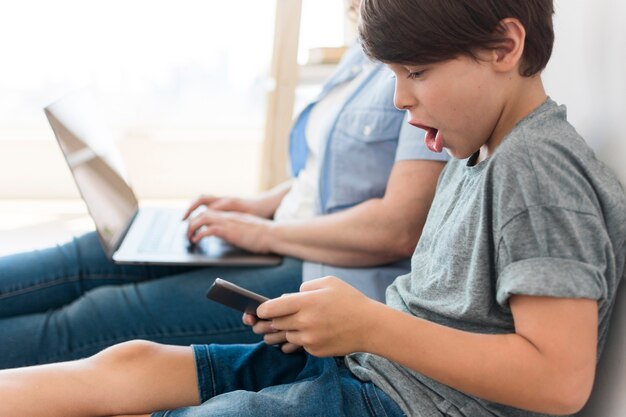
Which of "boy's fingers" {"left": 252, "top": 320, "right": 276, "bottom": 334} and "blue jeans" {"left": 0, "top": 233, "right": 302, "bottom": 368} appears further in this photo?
"blue jeans" {"left": 0, "top": 233, "right": 302, "bottom": 368}

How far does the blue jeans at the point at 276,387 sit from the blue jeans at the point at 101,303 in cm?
26

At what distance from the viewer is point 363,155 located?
134cm

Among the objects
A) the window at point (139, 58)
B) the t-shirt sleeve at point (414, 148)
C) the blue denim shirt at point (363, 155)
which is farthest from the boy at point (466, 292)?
the window at point (139, 58)

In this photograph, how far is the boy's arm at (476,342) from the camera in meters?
0.74

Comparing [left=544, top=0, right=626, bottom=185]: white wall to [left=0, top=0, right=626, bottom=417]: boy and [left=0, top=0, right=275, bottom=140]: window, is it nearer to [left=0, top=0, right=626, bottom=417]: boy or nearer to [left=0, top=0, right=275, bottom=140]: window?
[left=0, top=0, right=626, bottom=417]: boy

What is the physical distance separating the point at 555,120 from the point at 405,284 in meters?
0.31

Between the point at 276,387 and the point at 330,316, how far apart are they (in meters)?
0.15

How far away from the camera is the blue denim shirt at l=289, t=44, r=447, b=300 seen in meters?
1.30

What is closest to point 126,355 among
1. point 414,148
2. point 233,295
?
point 233,295

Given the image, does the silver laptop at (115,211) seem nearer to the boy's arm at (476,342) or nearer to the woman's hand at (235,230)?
the woman's hand at (235,230)

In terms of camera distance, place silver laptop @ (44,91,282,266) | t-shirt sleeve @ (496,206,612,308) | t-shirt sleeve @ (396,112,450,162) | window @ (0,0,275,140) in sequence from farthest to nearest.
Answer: window @ (0,0,275,140) → silver laptop @ (44,91,282,266) → t-shirt sleeve @ (396,112,450,162) → t-shirt sleeve @ (496,206,612,308)

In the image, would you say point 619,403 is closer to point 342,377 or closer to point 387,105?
point 342,377

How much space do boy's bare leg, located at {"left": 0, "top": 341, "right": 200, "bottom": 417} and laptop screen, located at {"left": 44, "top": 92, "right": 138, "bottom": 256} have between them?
0.42m

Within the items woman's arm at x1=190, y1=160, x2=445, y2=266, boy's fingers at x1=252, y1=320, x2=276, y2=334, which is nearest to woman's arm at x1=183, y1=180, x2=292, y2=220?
woman's arm at x1=190, y1=160, x2=445, y2=266
